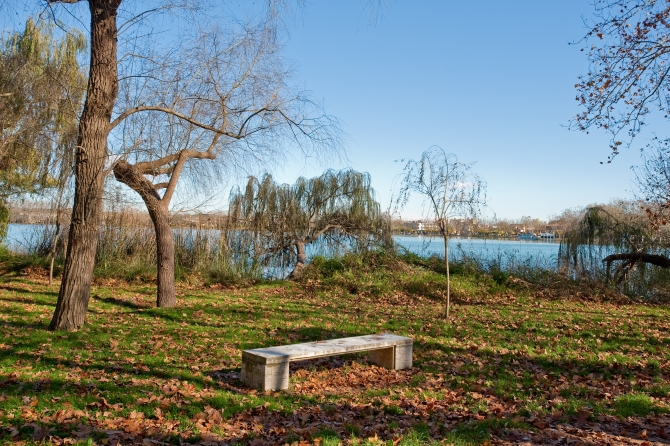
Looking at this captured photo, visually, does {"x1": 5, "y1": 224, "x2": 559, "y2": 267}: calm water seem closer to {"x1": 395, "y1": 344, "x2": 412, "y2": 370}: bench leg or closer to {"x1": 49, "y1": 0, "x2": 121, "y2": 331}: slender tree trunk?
{"x1": 395, "y1": 344, "x2": 412, "y2": 370}: bench leg

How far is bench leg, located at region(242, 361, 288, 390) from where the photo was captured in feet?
18.1

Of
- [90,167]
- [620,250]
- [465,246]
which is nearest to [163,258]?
[90,167]

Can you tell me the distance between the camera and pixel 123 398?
4906mm

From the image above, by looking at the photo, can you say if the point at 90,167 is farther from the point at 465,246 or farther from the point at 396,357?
the point at 465,246

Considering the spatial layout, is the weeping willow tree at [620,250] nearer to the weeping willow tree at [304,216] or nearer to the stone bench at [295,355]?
the weeping willow tree at [304,216]

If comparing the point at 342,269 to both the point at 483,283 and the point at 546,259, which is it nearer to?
the point at 483,283

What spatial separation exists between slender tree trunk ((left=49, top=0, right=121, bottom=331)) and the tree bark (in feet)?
6.15

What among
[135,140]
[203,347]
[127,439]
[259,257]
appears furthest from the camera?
[259,257]

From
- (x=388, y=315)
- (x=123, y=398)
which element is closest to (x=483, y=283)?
(x=388, y=315)

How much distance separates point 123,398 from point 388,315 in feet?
20.2

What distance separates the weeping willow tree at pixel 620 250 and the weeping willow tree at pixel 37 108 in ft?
45.5

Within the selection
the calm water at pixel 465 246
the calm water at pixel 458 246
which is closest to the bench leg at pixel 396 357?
the calm water at pixel 458 246

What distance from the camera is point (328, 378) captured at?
6.30 m

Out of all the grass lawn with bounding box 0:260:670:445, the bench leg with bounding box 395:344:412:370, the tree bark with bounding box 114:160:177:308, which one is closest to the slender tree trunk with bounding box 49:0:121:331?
the grass lawn with bounding box 0:260:670:445
